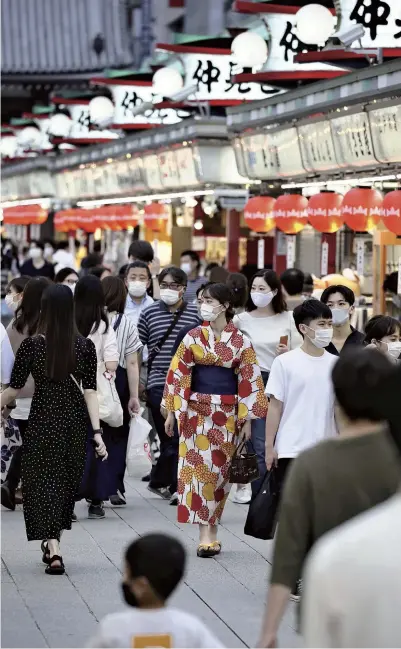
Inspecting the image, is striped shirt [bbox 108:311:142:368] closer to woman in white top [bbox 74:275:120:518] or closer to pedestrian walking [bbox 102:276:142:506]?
pedestrian walking [bbox 102:276:142:506]

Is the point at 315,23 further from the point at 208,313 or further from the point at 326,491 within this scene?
the point at 326,491

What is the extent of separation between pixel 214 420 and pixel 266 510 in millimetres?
1381

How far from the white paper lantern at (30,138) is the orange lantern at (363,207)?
22.1m

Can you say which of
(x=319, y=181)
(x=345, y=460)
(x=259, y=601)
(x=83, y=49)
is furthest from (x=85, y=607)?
(x=83, y=49)

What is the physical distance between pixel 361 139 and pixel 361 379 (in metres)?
10.6

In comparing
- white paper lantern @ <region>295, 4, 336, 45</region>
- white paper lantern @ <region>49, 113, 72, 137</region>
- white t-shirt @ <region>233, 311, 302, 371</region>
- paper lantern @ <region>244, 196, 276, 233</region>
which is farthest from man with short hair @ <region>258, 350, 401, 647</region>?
white paper lantern @ <region>49, 113, 72, 137</region>

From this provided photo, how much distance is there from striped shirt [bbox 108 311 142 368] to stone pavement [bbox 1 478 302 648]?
1274 mm

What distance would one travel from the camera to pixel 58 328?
8688mm

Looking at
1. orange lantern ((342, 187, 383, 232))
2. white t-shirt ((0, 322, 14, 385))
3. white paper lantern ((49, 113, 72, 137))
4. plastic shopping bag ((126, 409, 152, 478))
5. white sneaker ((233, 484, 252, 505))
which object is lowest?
white sneaker ((233, 484, 252, 505))

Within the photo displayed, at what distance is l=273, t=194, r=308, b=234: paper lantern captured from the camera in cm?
1722

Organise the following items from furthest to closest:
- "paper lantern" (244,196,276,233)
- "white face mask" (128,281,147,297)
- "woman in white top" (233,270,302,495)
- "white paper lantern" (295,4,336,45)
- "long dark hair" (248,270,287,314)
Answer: "paper lantern" (244,196,276,233) < "white paper lantern" (295,4,336,45) < "white face mask" (128,281,147,297) < "woman in white top" (233,270,302,495) < "long dark hair" (248,270,287,314)

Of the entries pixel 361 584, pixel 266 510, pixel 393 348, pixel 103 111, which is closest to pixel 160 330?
pixel 393 348

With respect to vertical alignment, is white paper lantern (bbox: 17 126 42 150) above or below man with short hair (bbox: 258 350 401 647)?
above

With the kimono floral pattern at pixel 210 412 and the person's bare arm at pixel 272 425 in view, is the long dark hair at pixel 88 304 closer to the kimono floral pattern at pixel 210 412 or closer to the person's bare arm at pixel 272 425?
the kimono floral pattern at pixel 210 412
